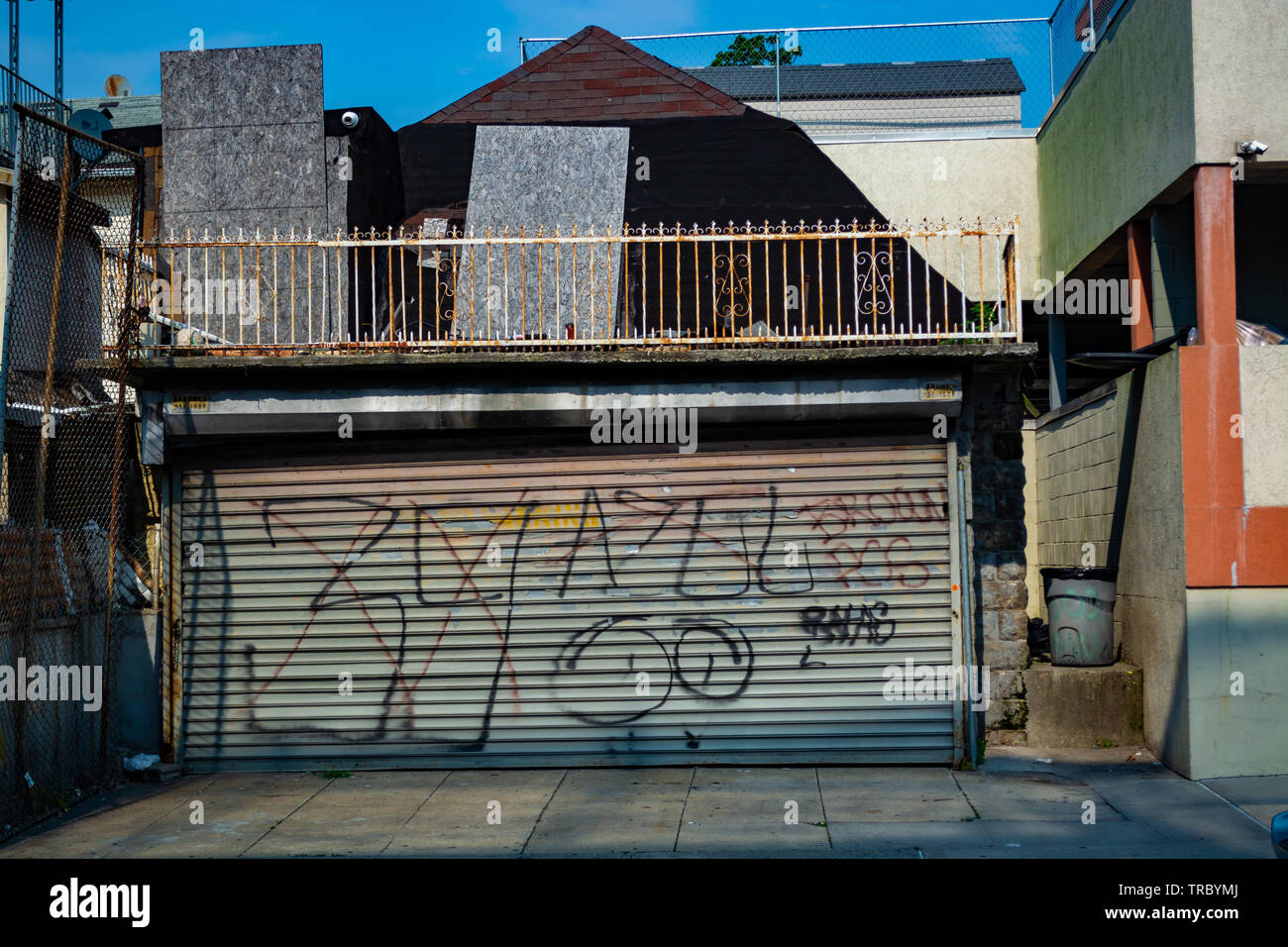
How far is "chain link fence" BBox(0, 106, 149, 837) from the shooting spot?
8.27 m

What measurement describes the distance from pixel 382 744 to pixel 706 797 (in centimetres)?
277

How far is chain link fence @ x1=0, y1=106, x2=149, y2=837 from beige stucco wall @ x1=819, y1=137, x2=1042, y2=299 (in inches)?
357

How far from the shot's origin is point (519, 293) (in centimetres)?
1129

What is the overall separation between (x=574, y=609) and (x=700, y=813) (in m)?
2.13

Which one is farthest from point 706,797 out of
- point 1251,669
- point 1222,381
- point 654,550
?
point 1222,381

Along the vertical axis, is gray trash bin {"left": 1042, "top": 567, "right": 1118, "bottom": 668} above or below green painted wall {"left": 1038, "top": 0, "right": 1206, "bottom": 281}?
below

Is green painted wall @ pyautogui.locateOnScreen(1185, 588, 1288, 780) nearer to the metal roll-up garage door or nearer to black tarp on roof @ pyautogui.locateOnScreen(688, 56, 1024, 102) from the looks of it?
the metal roll-up garage door

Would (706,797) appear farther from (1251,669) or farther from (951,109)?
(951,109)

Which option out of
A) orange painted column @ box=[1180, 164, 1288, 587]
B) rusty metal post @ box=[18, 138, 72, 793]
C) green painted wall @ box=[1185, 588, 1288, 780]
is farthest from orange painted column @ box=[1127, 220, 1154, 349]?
rusty metal post @ box=[18, 138, 72, 793]

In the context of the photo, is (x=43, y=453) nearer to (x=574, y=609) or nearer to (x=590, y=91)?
(x=574, y=609)

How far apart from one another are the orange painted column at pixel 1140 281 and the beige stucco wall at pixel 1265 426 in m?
2.35

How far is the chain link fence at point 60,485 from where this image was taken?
8273 mm

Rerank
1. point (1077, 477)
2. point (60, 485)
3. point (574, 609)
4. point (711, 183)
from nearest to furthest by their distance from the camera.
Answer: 1. point (60, 485)
2. point (574, 609)
3. point (1077, 477)
4. point (711, 183)

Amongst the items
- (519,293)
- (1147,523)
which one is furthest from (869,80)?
(1147,523)
